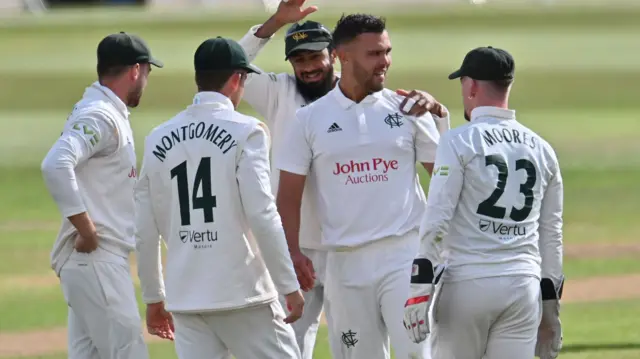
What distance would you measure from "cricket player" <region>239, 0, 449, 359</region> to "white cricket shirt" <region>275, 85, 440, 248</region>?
41 cm

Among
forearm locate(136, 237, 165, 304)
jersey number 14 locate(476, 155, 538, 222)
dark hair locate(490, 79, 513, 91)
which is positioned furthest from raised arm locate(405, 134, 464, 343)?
forearm locate(136, 237, 165, 304)

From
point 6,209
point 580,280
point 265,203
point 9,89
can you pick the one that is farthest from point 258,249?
point 9,89

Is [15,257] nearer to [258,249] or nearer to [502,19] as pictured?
[258,249]

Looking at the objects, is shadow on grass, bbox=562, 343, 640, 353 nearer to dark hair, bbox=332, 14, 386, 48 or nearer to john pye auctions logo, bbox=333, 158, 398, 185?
john pye auctions logo, bbox=333, 158, 398, 185

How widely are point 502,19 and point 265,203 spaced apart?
3293 cm

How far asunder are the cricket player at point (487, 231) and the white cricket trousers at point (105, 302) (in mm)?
1768

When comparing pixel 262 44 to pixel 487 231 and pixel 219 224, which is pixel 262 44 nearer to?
pixel 219 224

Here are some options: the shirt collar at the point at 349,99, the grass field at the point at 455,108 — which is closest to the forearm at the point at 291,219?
the shirt collar at the point at 349,99

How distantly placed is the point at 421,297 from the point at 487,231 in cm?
43

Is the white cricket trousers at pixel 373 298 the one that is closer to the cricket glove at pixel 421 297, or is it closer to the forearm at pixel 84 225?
the cricket glove at pixel 421 297

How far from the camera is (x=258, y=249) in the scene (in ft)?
18.5

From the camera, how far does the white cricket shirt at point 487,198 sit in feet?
17.7

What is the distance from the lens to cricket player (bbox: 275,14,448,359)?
20.2 ft

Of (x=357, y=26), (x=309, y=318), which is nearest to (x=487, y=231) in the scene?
(x=357, y=26)
